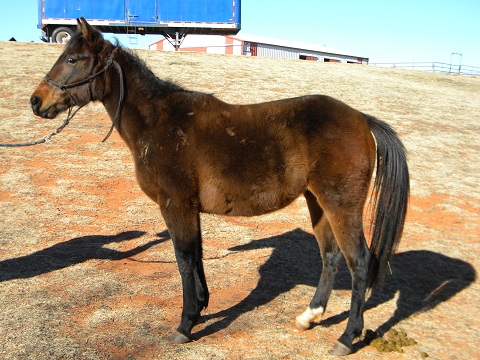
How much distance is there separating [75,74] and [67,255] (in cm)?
290

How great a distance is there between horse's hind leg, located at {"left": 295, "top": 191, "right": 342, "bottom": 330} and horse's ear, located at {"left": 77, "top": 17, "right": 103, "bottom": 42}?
255cm

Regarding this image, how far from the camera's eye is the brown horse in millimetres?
4059

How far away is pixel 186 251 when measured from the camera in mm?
4141

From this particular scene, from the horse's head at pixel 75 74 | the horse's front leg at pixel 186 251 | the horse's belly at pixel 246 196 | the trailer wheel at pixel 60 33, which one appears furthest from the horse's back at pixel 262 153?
the trailer wheel at pixel 60 33

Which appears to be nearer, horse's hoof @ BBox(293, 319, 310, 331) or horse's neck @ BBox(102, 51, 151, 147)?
horse's neck @ BBox(102, 51, 151, 147)

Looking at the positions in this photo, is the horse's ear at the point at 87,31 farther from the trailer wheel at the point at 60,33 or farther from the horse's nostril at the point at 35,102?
the trailer wheel at the point at 60,33

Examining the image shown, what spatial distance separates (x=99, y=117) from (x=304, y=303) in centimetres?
997

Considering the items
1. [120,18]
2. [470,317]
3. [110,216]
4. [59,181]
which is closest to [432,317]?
[470,317]

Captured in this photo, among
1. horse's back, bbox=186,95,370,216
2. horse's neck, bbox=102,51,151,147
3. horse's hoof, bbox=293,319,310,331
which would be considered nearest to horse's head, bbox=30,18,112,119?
horse's neck, bbox=102,51,151,147

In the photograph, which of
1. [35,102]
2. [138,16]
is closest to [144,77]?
[35,102]

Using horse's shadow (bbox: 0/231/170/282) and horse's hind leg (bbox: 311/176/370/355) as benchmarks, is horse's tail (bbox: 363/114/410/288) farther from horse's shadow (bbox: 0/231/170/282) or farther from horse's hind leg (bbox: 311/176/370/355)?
horse's shadow (bbox: 0/231/170/282)

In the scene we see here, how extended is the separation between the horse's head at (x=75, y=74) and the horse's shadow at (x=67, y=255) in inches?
89.3

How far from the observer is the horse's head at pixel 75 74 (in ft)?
14.1

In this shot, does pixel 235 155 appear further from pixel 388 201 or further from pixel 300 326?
pixel 300 326
